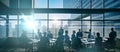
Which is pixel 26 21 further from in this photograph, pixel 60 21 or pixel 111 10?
pixel 111 10

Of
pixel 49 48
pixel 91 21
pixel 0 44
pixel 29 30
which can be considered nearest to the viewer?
pixel 49 48

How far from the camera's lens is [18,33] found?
14.6 meters

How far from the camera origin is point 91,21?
1500 centimetres

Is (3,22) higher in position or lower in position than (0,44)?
higher

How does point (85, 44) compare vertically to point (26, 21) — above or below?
below

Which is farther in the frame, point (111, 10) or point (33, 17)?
point (33, 17)

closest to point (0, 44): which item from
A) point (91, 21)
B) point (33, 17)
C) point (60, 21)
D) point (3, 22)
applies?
point (3, 22)

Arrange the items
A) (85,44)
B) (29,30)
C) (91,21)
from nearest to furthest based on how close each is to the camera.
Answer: (85,44)
(29,30)
(91,21)

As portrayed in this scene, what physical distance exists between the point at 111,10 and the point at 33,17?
5.82 metres

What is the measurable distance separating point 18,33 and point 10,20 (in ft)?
3.22

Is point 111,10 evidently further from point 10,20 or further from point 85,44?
point 10,20

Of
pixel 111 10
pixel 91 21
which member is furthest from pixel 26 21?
pixel 111 10

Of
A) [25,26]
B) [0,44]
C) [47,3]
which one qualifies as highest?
[47,3]

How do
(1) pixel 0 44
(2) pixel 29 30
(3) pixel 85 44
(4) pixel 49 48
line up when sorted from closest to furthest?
(4) pixel 49 48 → (3) pixel 85 44 → (1) pixel 0 44 → (2) pixel 29 30
